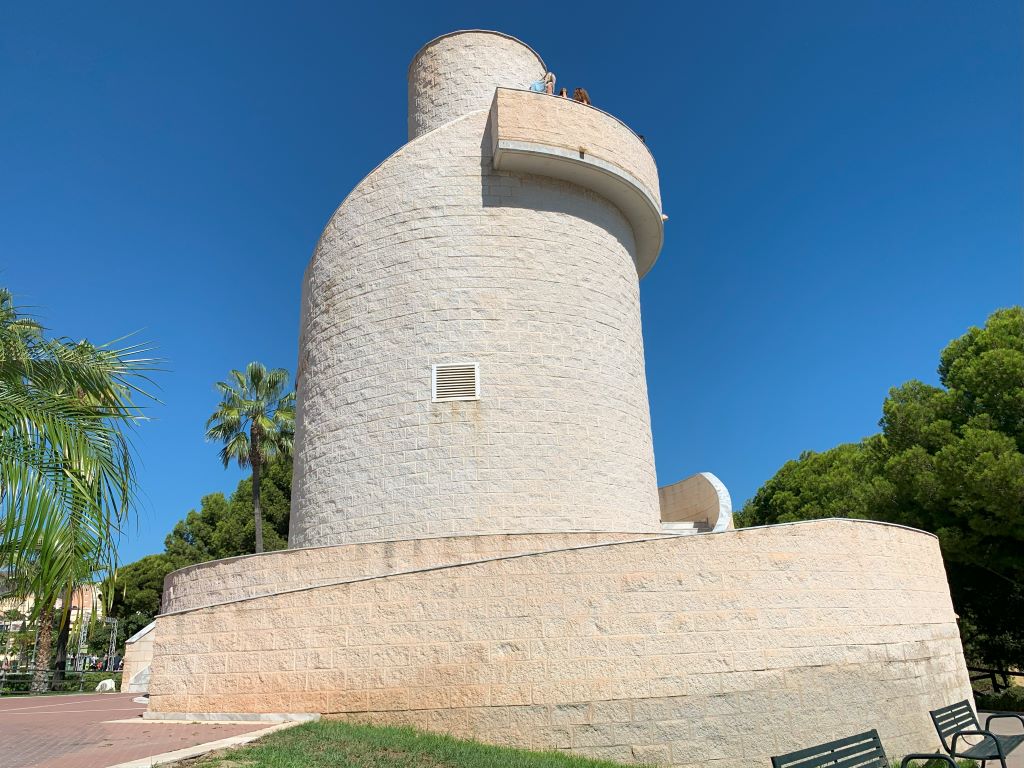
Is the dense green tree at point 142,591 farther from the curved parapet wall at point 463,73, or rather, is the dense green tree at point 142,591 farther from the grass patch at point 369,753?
the grass patch at point 369,753

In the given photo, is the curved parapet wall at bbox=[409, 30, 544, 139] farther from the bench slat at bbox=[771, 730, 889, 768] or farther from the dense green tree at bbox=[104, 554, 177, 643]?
the dense green tree at bbox=[104, 554, 177, 643]

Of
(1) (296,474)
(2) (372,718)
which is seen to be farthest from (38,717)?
(1) (296,474)

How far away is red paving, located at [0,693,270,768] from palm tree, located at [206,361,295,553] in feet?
50.5

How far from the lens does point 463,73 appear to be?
1617 cm

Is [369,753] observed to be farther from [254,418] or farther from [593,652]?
[254,418]

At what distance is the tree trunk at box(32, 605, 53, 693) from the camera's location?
55.0ft

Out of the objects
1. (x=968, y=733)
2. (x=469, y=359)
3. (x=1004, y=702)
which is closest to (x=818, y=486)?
(x=1004, y=702)

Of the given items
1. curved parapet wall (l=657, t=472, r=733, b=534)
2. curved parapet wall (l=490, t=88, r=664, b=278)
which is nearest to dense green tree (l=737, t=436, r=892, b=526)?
curved parapet wall (l=657, t=472, r=733, b=534)

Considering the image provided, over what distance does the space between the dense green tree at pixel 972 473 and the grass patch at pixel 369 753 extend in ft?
42.1

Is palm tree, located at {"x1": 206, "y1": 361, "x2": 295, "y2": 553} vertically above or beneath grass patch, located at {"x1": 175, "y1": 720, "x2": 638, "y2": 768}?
above

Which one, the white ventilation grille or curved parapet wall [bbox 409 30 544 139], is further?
curved parapet wall [bbox 409 30 544 139]

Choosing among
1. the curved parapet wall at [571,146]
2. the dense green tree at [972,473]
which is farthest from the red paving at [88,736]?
the dense green tree at [972,473]

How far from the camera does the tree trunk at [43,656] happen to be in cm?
1675

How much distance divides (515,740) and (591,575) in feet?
5.86
